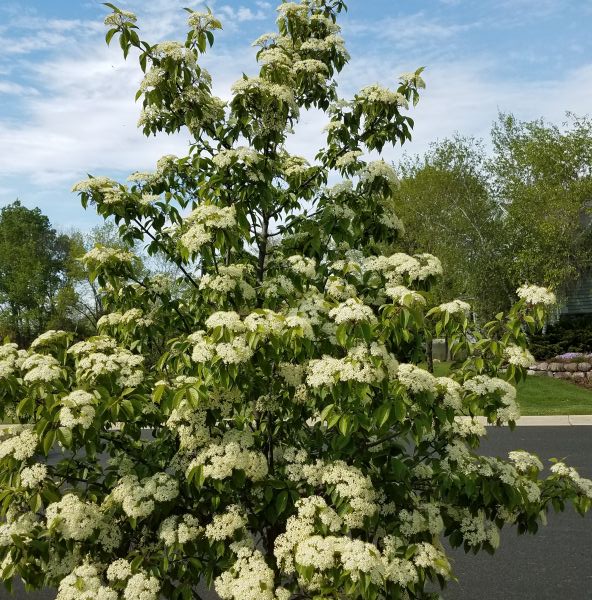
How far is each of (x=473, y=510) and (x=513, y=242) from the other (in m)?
23.0

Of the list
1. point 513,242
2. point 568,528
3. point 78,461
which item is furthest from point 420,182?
point 78,461

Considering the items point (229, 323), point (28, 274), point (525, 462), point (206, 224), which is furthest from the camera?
point (28, 274)

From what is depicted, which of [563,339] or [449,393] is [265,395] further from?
[563,339]

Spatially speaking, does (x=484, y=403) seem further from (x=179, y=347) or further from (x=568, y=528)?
(x=568, y=528)

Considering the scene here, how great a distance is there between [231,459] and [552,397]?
17097mm

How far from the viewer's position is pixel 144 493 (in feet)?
11.9

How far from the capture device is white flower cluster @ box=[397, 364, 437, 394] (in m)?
3.30

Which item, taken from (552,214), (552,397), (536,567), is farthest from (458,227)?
(536,567)

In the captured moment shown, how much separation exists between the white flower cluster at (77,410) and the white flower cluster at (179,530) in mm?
846

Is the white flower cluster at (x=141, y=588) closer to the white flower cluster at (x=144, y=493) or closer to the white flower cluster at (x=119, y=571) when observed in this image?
the white flower cluster at (x=119, y=571)

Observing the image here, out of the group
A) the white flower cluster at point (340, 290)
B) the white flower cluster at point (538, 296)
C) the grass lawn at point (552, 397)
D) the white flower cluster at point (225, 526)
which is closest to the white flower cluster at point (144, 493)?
the white flower cluster at point (225, 526)

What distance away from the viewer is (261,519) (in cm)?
→ 392

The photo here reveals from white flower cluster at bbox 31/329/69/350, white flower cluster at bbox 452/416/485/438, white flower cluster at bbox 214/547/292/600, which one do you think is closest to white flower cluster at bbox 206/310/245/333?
white flower cluster at bbox 214/547/292/600

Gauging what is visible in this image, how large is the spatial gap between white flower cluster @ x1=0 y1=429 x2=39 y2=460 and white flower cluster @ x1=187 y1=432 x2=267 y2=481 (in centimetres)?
92
